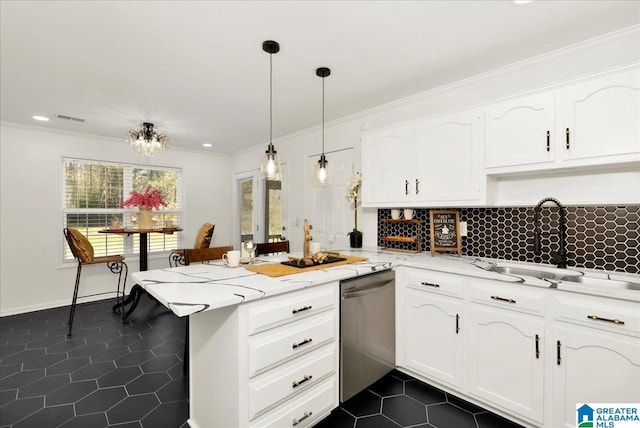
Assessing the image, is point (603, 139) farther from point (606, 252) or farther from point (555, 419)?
point (555, 419)

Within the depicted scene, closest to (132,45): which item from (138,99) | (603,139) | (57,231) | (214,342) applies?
(138,99)

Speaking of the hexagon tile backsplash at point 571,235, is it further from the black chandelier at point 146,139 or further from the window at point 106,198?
the window at point 106,198

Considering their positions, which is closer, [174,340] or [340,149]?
[174,340]

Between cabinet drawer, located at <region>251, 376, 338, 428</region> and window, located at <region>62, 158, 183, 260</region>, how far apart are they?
3.53 metres

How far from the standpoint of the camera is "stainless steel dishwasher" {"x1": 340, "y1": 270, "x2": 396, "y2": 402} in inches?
75.9

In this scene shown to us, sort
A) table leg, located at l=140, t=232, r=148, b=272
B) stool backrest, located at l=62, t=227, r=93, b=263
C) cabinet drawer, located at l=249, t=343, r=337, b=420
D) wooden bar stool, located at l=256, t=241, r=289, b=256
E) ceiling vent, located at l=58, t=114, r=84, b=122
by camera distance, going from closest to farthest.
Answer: cabinet drawer, located at l=249, t=343, r=337, b=420 → wooden bar stool, located at l=256, t=241, r=289, b=256 → stool backrest, located at l=62, t=227, r=93, b=263 → ceiling vent, located at l=58, t=114, r=84, b=122 → table leg, located at l=140, t=232, r=148, b=272

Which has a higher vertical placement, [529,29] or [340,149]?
[529,29]

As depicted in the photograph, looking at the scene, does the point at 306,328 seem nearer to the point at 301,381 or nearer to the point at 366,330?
the point at 301,381

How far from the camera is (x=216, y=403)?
1556 mm

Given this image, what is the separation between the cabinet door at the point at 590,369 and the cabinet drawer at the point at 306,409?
1.28 m

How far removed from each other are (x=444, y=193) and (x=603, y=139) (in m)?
0.96

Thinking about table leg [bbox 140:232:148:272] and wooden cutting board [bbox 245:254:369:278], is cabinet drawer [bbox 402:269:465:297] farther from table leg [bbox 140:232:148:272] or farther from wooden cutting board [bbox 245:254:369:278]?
table leg [bbox 140:232:148:272]

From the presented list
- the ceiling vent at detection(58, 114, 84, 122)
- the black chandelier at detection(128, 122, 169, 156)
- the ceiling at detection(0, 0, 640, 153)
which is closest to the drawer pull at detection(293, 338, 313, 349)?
the ceiling at detection(0, 0, 640, 153)

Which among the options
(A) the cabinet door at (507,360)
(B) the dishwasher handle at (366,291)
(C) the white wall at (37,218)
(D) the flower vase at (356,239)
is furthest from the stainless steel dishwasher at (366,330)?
(C) the white wall at (37,218)
